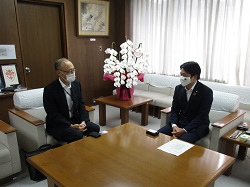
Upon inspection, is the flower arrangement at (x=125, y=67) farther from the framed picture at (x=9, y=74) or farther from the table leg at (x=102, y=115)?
the framed picture at (x=9, y=74)

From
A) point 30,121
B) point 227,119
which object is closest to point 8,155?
point 30,121

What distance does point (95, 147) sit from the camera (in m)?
1.71

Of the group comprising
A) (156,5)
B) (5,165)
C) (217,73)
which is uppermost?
(156,5)

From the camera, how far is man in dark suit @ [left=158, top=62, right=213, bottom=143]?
224cm

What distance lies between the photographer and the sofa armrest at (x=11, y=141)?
2.05m

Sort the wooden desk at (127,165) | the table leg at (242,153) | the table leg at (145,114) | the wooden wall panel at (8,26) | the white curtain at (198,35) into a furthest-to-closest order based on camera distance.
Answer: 1. the table leg at (145,114)
2. the white curtain at (198,35)
3. the wooden wall panel at (8,26)
4. the table leg at (242,153)
5. the wooden desk at (127,165)

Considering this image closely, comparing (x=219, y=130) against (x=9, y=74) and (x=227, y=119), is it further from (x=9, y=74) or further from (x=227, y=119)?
(x=9, y=74)

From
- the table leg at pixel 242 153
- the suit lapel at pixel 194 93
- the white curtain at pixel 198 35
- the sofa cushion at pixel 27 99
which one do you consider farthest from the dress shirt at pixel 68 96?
the white curtain at pixel 198 35

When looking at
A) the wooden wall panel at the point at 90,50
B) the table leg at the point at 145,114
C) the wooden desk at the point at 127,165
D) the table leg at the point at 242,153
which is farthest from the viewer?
the wooden wall panel at the point at 90,50

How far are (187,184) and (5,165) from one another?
5.50ft

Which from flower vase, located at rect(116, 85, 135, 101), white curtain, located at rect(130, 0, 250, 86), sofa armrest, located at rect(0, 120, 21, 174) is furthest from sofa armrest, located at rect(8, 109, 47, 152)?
white curtain, located at rect(130, 0, 250, 86)

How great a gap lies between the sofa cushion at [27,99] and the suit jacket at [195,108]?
5.42 feet

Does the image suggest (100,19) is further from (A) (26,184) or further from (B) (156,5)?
(A) (26,184)

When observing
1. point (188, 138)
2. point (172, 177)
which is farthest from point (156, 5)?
point (172, 177)
